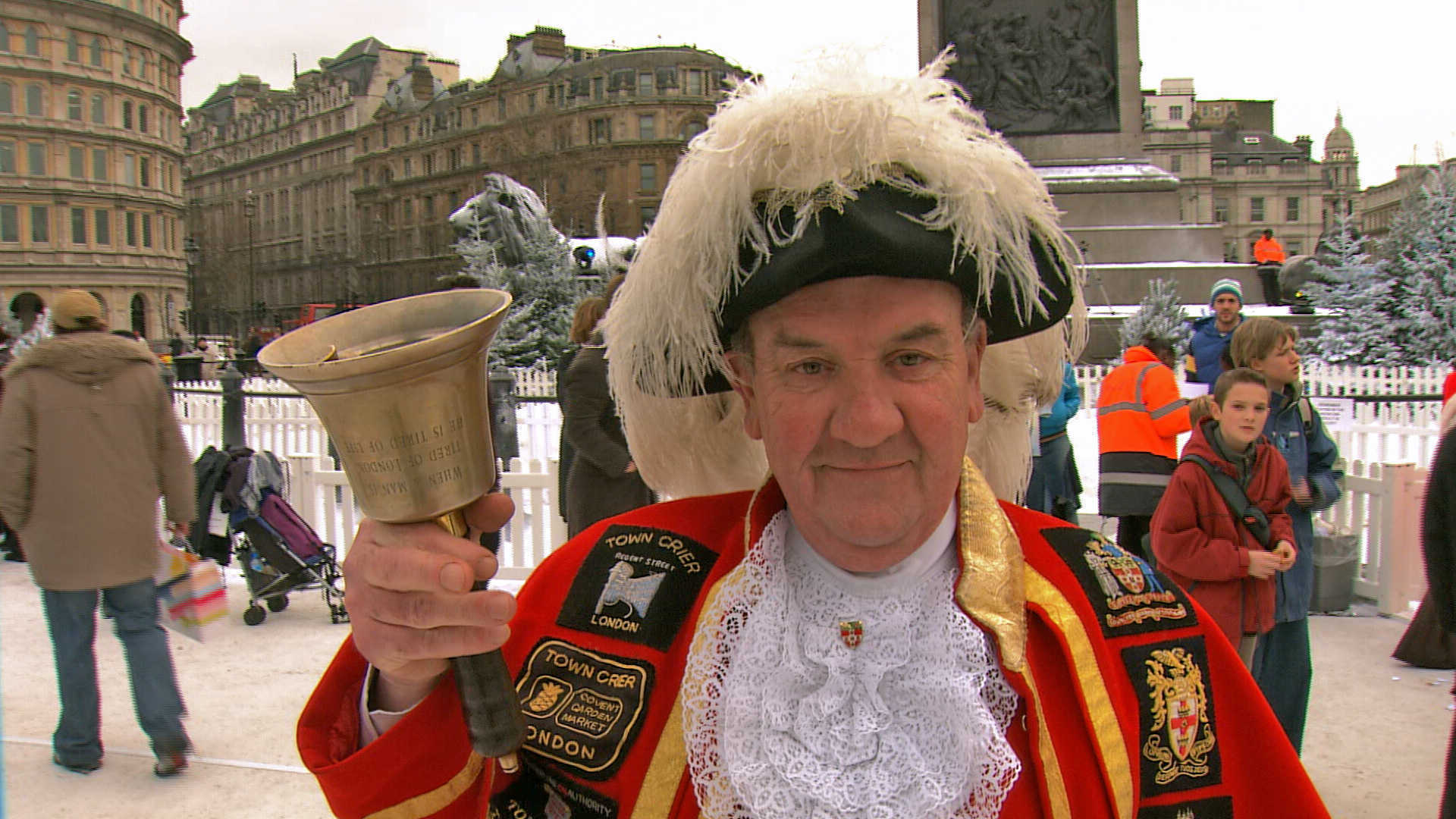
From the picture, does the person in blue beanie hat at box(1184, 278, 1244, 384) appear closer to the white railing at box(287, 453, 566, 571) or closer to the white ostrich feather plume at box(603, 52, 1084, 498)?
the white railing at box(287, 453, 566, 571)

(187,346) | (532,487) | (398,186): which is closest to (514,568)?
(532,487)

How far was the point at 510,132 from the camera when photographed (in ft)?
141

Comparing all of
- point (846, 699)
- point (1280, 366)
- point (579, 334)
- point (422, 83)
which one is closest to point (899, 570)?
point (846, 699)

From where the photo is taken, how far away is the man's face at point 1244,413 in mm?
3561

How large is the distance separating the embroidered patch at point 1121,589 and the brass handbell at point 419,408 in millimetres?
883

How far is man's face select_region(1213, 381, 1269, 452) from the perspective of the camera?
356cm

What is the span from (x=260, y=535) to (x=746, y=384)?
5.20m

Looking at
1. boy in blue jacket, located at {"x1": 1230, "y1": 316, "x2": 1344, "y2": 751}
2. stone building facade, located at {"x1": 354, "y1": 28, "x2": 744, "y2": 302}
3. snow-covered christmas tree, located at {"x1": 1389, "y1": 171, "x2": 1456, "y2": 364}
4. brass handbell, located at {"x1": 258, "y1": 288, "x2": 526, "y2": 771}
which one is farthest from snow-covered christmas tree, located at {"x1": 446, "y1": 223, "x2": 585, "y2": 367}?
stone building facade, located at {"x1": 354, "y1": 28, "x2": 744, "y2": 302}

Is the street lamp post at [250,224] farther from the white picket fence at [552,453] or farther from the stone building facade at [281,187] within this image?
the white picket fence at [552,453]

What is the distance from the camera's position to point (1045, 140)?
16.1 m

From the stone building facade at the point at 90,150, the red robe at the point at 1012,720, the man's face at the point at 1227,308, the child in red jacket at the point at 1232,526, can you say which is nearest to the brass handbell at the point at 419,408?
the red robe at the point at 1012,720

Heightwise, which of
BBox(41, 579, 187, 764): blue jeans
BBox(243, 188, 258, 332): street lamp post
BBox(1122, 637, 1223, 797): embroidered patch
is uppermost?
BBox(243, 188, 258, 332): street lamp post

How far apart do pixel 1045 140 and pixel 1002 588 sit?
52.6 feet

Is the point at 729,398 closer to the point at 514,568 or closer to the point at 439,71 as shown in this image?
the point at 514,568
